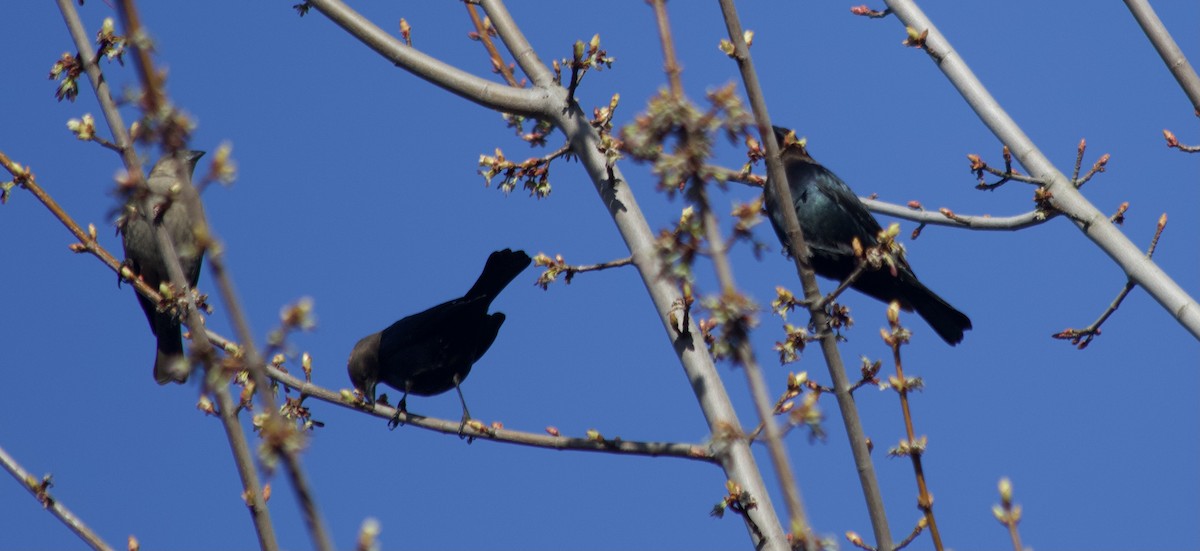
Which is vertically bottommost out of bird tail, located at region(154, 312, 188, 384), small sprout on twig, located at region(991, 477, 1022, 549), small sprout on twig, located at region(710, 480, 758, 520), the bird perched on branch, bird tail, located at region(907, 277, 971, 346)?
small sprout on twig, located at region(991, 477, 1022, 549)

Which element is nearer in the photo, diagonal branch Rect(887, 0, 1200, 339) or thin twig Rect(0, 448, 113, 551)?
thin twig Rect(0, 448, 113, 551)

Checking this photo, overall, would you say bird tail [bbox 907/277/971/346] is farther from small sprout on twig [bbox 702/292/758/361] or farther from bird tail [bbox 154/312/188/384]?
small sprout on twig [bbox 702/292/758/361]

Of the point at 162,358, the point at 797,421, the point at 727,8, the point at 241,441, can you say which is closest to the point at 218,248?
the point at 241,441

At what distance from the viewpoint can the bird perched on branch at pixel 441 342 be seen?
6359mm

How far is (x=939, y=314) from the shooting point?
594cm

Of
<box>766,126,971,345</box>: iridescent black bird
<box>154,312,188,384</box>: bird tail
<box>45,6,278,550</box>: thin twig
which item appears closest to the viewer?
<box>45,6,278,550</box>: thin twig

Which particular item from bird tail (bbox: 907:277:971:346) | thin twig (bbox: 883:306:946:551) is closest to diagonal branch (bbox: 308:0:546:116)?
thin twig (bbox: 883:306:946:551)

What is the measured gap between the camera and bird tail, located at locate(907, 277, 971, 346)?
5.83 meters

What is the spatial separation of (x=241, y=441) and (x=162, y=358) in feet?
17.0

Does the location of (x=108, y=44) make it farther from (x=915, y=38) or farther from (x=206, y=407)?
(x=915, y=38)

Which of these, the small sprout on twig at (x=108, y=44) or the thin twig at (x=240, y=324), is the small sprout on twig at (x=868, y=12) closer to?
the small sprout on twig at (x=108, y=44)

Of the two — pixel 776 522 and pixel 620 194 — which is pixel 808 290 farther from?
pixel 620 194

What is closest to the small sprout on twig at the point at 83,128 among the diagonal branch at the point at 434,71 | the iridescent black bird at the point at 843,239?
the diagonal branch at the point at 434,71

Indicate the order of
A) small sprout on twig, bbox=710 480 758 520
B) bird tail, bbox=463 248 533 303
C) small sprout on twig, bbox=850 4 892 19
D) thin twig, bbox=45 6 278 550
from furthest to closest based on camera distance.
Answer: bird tail, bbox=463 248 533 303 → small sprout on twig, bbox=850 4 892 19 → small sprout on twig, bbox=710 480 758 520 → thin twig, bbox=45 6 278 550
